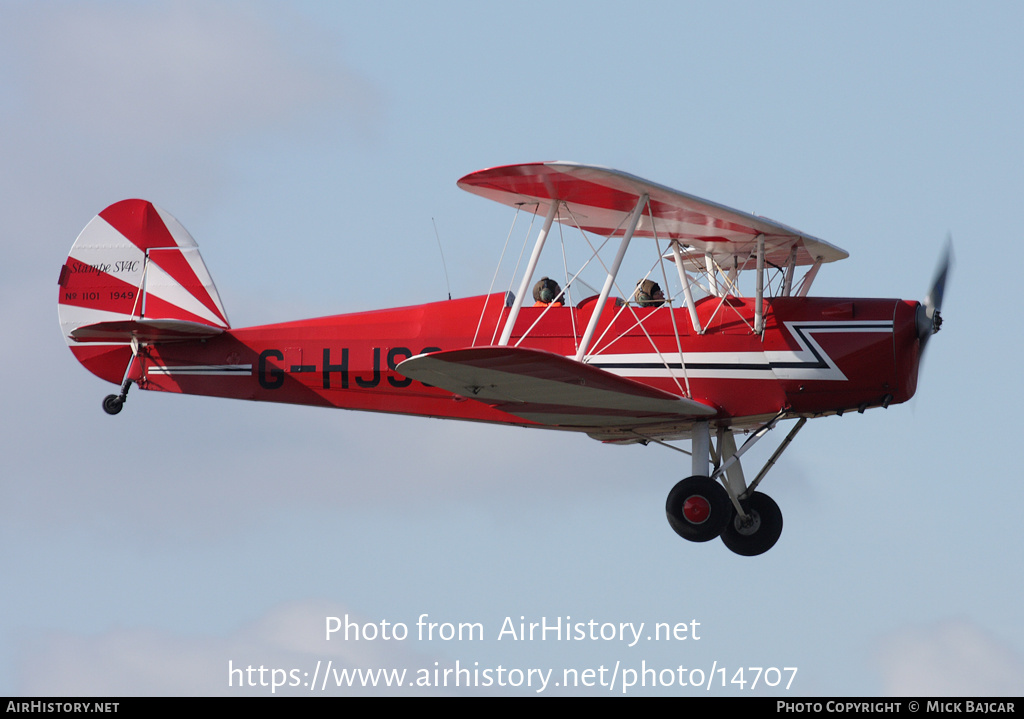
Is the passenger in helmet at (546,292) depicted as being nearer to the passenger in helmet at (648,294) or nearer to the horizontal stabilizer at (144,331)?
the passenger in helmet at (648,294)

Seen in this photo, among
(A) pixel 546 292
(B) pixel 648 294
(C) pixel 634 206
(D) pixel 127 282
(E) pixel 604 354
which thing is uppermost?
(C) pixel 634 206

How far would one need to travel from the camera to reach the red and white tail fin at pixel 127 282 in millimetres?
16719

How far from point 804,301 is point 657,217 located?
5.36ft

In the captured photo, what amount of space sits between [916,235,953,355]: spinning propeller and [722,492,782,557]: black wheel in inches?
85.4

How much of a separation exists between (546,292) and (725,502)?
280 cm

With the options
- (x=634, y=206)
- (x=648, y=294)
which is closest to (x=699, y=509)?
(x=648, y=294)

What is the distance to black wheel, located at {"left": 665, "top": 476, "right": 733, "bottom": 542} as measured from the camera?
47.0ft

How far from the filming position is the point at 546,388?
13.9 meters

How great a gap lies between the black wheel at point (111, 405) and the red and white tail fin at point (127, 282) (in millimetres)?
396

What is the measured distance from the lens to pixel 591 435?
630 inches

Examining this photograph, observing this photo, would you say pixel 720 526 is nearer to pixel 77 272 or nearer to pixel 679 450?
pixel 679 450

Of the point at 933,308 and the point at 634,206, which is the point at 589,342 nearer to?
the point at 634,206
